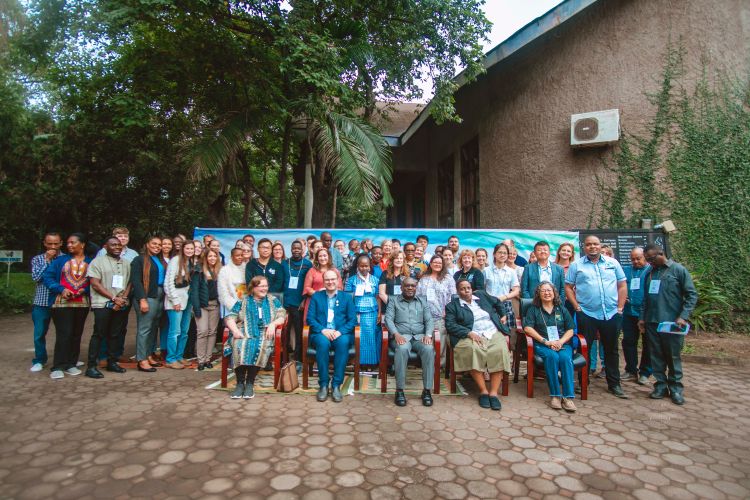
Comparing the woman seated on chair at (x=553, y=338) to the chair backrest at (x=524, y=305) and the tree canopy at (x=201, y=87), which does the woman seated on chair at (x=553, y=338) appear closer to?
the chair backrest at (x=524, y=305)

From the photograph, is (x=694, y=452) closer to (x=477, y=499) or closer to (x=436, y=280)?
(x=477, y=499)

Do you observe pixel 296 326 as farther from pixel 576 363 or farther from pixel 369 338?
pixel 576 363

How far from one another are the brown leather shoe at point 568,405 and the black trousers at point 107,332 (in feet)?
18.1

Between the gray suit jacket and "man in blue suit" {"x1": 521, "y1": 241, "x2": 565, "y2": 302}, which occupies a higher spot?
"man in blue suit" {"x1": 521, "y1": 241, "x2": 565, "y2": 302}

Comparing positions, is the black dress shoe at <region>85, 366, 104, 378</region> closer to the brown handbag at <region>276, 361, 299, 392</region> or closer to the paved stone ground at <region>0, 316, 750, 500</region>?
the paved stone ground at <region>0, 316, 750, 500</region>

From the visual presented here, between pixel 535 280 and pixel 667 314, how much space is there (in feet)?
4.76

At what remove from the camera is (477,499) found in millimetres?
2691

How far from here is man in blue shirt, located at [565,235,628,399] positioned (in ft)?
15.9

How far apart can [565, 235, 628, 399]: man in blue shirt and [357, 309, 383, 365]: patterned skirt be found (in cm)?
245

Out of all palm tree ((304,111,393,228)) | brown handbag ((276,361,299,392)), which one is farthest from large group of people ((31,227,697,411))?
palm tree ((304,111,393,228))

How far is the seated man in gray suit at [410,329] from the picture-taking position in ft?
14.8

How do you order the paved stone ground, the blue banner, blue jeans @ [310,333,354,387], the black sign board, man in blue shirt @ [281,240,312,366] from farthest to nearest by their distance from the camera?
1. the blue banner
2. the black sign board
3. man in blue shirt @ [281,240,312,366]
4. blue jeans @ [310,333,354,387]
5. the paved stone ground

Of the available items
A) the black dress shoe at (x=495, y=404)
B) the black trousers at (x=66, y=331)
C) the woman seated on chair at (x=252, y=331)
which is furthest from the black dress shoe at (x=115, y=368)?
the black dress shoe at (x=495, y=404)

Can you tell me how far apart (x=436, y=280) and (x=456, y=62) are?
265 inches
